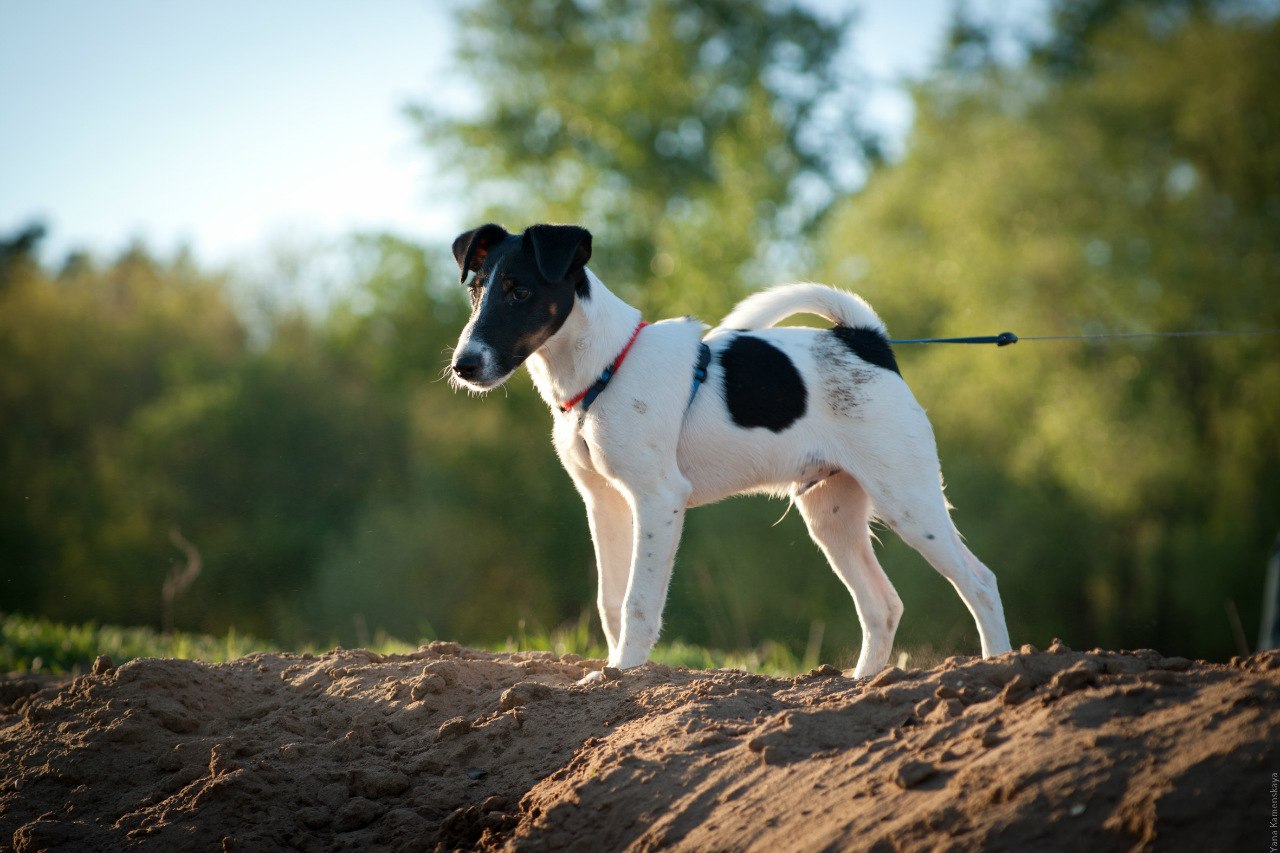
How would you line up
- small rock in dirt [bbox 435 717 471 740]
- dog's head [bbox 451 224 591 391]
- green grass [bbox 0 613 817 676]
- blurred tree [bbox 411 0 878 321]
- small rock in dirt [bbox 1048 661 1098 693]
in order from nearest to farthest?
small rock in dirt [bbox 1048 661 1098 693]
small rock in dirt [bbox 435 717 471 740]
dog's head [bbox 451 224 591 391]
green grass [bbox 0 613 817 676]
blurred tree [bbox 411 0 878 321]

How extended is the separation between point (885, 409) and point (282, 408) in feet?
98.1

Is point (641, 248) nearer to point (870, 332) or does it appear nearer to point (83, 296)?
point (83, 296)

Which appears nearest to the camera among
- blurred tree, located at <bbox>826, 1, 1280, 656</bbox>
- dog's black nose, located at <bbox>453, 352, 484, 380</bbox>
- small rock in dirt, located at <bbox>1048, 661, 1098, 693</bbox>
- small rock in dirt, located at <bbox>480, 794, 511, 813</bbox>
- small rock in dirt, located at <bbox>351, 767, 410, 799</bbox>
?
small rock in dirt, located at <bbox>1048, 661, 1098, 693</bbox>

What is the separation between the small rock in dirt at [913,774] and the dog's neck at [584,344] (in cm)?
323

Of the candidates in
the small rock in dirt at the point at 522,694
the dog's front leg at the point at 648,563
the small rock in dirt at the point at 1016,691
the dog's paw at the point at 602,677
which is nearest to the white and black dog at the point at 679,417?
the dog's front leg at the point at 648,563

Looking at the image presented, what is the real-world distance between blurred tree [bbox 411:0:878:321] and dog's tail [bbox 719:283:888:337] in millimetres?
29411

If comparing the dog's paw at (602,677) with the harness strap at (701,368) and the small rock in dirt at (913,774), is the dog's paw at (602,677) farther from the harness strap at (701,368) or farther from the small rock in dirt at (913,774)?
the small rock in dirt at (913,774)

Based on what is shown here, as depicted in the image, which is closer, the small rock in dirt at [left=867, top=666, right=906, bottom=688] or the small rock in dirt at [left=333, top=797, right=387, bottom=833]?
the small rock in dirt at [left=867, top=666, right=906, bottom=688]

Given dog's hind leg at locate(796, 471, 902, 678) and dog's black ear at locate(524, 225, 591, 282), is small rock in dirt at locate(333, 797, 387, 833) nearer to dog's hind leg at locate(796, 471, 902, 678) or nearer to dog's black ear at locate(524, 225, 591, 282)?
dog's black ear at locate(524, 225, 591, 282)

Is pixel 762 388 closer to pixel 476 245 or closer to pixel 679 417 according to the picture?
pixel 679 417

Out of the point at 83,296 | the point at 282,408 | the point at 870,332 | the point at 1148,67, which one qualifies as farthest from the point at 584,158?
the point at 870,332

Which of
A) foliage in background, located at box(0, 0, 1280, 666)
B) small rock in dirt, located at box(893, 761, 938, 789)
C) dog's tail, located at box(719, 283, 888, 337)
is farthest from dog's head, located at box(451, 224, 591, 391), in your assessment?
foliage in background, located at box(0, 0, 1280, 666)

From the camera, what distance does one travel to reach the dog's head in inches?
249

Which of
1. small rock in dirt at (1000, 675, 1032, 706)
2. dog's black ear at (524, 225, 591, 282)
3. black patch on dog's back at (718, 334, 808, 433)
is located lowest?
small rock in dirt at (1000, 675, 1032, 706)
